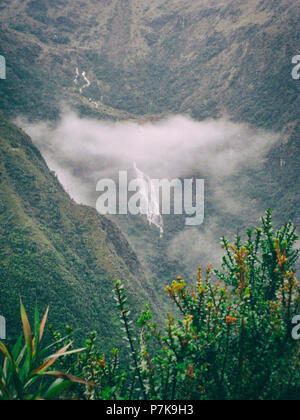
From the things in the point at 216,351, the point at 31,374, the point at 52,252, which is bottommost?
the point at 31,374

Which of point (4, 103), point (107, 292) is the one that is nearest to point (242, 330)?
point (107, 292)

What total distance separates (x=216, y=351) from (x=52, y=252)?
46317 mm

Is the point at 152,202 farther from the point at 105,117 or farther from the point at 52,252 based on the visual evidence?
the point at 52,252

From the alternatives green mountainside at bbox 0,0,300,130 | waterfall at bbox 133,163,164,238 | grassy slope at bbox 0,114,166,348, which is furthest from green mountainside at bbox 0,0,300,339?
waterfall at bbox 133,163,164,238

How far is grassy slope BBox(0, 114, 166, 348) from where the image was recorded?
41281 mm

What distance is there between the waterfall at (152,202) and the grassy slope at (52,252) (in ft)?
185

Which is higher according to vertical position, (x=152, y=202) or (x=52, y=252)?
(x=152, y=202)

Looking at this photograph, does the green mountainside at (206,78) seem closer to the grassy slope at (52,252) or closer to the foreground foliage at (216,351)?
the grassy slope at (52,252)

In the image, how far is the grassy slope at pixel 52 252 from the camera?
4128 cm

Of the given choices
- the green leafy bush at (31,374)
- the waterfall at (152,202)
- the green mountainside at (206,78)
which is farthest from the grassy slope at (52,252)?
the green mountainside at (206,78)

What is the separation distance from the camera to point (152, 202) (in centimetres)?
14250

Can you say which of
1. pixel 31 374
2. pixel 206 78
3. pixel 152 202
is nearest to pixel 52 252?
pixel 31 374

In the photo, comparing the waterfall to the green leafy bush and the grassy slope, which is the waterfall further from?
the green leafy bush

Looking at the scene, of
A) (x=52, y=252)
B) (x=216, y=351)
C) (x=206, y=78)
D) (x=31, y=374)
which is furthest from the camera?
(x=206, y=78)
